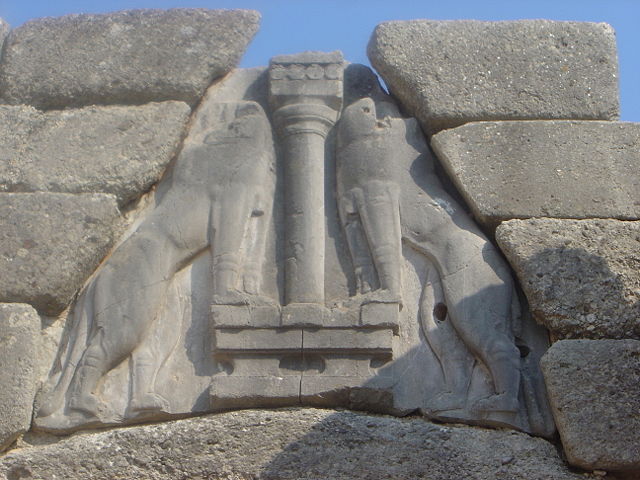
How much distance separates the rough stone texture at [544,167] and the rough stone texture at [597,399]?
626mm

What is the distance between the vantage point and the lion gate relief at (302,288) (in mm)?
4996

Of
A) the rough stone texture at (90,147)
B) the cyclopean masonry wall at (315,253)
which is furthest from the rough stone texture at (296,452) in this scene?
the rough stone texture at (90,147)

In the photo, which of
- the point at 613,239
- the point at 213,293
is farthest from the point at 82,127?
the point at 613,239

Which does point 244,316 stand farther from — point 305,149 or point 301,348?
point 305,149

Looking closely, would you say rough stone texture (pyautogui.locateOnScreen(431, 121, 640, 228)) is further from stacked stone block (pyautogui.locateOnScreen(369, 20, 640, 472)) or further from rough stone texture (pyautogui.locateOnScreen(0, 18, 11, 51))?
rough stone texture (pyautogui.locateOnScreen(0, 18, 11, 51))

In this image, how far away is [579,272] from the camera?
16.9ft

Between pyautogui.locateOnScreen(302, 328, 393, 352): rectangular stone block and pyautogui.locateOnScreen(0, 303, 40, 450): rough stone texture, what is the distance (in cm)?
104

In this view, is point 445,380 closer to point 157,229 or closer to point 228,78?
point 157,229

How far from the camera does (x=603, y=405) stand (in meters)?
4.85

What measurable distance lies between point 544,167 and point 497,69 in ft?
1.75

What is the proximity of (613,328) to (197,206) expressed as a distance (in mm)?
1695

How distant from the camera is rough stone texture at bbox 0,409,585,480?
479 cm

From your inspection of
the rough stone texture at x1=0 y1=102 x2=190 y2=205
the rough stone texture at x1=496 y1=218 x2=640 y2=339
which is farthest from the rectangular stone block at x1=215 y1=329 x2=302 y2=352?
the rough stone texture at x1=496 y1=218 x2=640 y2=339

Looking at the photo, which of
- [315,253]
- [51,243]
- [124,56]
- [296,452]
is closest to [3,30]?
[124,56]
